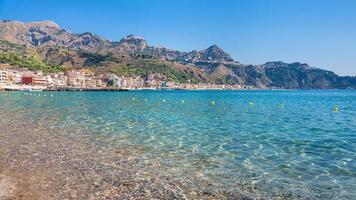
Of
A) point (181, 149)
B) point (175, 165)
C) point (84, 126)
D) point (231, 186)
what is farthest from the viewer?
point (84, 126)

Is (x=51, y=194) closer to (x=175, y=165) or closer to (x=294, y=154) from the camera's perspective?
(x=175, y=165)

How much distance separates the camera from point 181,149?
23.9 meters

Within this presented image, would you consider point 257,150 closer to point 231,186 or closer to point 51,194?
point 231,186

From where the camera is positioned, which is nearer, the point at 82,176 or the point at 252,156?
the point at 82,176

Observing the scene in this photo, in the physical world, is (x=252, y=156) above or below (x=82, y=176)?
above

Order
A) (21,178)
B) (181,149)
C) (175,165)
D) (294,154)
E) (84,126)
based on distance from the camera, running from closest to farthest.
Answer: (21,178) < (175,165) < (294,154) < (181,149) < (84,126)

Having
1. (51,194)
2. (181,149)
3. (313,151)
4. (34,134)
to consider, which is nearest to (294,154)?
(313,151)

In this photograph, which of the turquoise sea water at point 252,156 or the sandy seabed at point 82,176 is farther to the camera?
the turquoise sea water at point 252,156

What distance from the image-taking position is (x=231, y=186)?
15312 millimetres

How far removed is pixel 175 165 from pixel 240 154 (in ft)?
16.1

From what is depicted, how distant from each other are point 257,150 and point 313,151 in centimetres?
352

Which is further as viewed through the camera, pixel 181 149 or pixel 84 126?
pixel 84 126

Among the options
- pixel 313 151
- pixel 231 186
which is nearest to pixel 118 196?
pixel 231 186

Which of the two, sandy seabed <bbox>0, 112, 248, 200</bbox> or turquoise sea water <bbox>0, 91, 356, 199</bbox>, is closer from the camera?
sandy seabed <bbox>0, 112, 248, 200</bbox>
